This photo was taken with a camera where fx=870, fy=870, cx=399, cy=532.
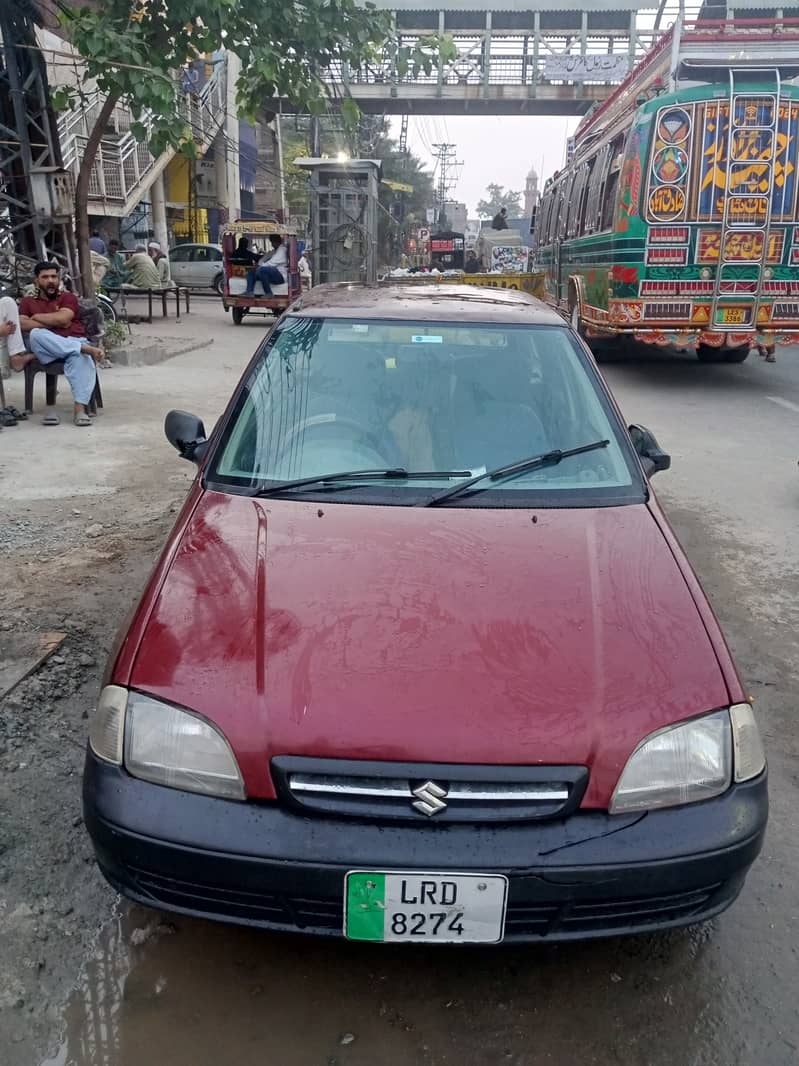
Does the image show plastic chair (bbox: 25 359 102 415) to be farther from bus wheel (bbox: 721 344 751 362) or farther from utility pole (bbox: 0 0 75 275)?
bus wheel (bbox: 721 344 751 362)

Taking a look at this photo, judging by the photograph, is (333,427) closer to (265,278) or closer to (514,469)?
(514,469)

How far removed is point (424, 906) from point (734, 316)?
362 inches

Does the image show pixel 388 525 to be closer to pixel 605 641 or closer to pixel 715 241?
pixel 605 641

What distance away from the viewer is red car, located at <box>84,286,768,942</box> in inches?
73.7

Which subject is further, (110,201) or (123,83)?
(110,201)

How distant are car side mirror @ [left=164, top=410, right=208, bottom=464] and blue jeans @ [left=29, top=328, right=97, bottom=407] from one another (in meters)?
4.90

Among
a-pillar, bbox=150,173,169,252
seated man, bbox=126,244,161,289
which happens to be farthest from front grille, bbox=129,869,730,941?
a-pillar, bbox=150,173,169,252

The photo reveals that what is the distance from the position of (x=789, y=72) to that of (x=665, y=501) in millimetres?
6054

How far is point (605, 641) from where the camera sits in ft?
7.10

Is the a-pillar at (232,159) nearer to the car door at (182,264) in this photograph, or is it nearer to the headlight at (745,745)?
the car door at (182,264)

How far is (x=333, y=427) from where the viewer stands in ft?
10.1

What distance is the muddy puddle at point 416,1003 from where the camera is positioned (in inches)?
78.2

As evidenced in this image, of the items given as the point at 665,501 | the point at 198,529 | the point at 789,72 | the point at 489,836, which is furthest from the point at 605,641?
the point at 789,72

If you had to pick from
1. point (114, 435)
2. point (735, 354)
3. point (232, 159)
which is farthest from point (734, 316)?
point (232, 159)
